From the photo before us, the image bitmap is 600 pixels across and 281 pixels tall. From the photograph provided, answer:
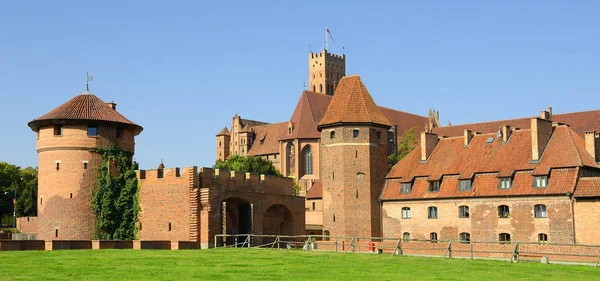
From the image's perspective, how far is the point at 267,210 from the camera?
5391cm

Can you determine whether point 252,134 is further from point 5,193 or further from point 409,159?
point 409,159

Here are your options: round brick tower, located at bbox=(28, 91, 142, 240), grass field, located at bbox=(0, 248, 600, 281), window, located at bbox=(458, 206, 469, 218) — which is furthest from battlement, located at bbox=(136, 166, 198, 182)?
window, located at bbox=(458, 206, 469, 218)

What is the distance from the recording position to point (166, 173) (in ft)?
161

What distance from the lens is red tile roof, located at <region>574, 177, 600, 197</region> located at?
146ft

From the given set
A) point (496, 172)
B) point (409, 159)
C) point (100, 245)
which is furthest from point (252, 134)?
point (100, 245)

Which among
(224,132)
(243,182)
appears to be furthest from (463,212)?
(224,132)

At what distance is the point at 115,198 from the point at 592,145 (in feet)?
98.2

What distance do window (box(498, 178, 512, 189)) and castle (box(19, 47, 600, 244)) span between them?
0.42 ft

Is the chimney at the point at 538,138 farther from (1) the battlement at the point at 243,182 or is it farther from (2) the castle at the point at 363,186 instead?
(1) the battlement at the point at 243,182

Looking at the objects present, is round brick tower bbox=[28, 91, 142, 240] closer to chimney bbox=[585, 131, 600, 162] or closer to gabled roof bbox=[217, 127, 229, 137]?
chimney bbox=[585, 131, 600, 162]

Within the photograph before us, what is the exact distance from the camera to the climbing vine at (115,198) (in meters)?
49.7

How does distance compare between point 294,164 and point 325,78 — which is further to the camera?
point 325,78

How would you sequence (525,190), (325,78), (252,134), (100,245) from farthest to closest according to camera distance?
(325,78) < (252,134) < (525,190) < (100,245)

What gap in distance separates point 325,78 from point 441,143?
91.0 m
